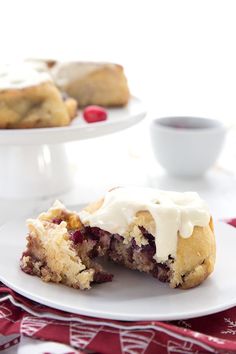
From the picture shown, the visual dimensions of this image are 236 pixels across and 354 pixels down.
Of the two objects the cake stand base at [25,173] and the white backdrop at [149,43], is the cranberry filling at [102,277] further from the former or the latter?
the white backdrop at [149,43]

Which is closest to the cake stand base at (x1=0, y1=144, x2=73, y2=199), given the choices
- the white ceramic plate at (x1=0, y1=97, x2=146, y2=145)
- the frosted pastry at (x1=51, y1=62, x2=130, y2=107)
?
the white ceramic plate at (x1=0, y1=97, x2=146, y2=145)

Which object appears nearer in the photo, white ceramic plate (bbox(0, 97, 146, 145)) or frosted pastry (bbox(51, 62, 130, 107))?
white ceramic plate (bbox(0, 97, 146, 145))

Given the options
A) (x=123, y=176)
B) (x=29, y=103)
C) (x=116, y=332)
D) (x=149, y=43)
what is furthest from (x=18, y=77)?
(x=149, y=43)

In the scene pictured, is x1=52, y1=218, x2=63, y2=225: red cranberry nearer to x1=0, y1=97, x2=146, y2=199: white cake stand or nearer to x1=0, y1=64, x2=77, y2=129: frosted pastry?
x1=0, y1=97, x2=146, y2=199: white cake stand

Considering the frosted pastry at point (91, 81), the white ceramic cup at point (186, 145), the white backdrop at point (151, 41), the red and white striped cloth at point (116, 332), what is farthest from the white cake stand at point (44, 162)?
the white backdrop at point (151, 41)

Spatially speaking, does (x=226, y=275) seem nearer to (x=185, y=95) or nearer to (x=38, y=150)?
(x=38, y=150)

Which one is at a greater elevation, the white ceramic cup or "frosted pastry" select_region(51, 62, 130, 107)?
"frosted pastry" select_region(51, 62, 130, 107)
